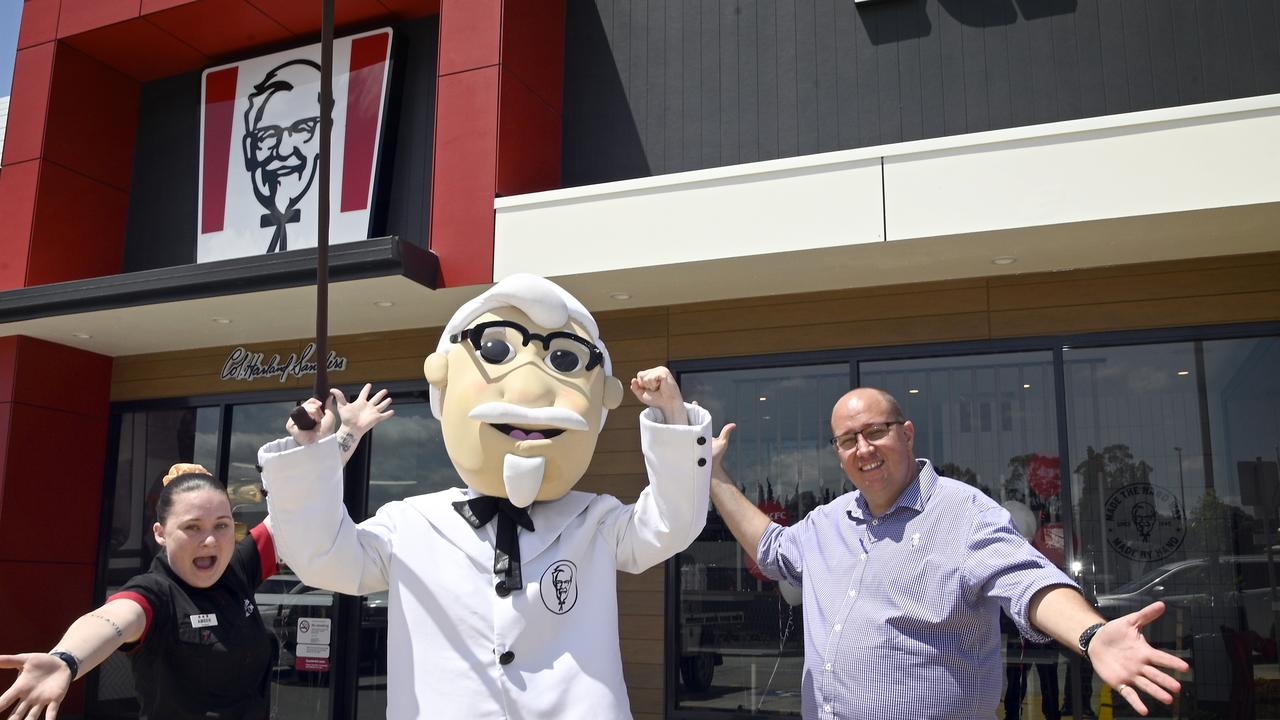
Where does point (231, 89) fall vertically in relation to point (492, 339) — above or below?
above

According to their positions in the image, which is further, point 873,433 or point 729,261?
point 729,261

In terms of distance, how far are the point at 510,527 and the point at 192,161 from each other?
6829mm

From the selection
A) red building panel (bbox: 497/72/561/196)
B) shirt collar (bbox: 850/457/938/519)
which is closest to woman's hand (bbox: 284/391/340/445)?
shirt collar (bbox: 850/457/938/519)

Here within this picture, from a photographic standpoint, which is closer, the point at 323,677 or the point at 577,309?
the point at 577,309

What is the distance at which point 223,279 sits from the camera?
649cm

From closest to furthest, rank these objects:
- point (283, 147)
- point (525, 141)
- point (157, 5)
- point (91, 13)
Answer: point (525, 141), point (157, 5), point (283, 147), point (91, 13)

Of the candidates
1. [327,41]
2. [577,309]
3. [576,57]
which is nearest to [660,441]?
[577,309]

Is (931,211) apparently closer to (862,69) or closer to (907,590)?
(862,69)

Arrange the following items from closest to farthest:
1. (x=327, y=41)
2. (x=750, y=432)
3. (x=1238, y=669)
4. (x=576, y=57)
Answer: (x=327, y=41), (x=1238, y=669), (x=750, y=432), (x=576, y=57)

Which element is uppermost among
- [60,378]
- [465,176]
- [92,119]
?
[92,119]

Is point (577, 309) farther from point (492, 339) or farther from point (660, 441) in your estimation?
point (660, 441)

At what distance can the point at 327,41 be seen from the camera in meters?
2.74

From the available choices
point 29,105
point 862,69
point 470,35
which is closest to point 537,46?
point 470,35

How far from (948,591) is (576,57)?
5.29 meters
